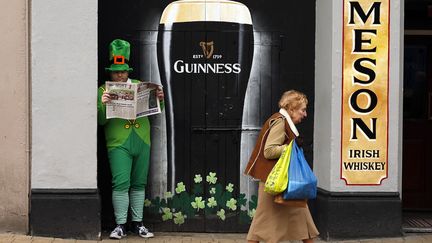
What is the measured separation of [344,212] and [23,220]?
3.44 metres

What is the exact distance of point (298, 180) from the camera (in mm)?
6332

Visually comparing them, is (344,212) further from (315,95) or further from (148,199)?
(148,199)

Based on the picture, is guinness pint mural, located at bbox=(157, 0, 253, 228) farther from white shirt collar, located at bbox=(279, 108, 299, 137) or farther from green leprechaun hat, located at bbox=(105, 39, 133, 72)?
white shirt collar, located at bbox=(279, 108, 299, 137)

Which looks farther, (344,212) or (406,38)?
(406,38)

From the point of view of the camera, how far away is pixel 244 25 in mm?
8375

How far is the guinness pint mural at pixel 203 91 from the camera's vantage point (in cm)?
831

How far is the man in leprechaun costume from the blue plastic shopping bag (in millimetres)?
2192

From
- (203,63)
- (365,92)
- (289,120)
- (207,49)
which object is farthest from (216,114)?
(289,120)

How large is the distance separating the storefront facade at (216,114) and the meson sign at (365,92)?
11mm

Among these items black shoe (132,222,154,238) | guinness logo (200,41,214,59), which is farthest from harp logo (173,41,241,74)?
black shoe (132,222,154,238)

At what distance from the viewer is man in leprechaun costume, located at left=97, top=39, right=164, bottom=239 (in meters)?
7.95

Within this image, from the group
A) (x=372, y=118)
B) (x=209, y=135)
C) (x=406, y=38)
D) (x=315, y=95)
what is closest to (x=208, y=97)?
(x=209, y=135)

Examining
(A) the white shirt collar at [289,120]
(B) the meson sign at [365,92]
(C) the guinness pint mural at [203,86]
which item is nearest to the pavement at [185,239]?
(C) the guinness pint mural at [203,86]

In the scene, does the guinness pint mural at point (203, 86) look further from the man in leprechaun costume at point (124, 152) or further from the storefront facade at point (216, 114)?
the man in leprechaun costume at point (124, 152)
